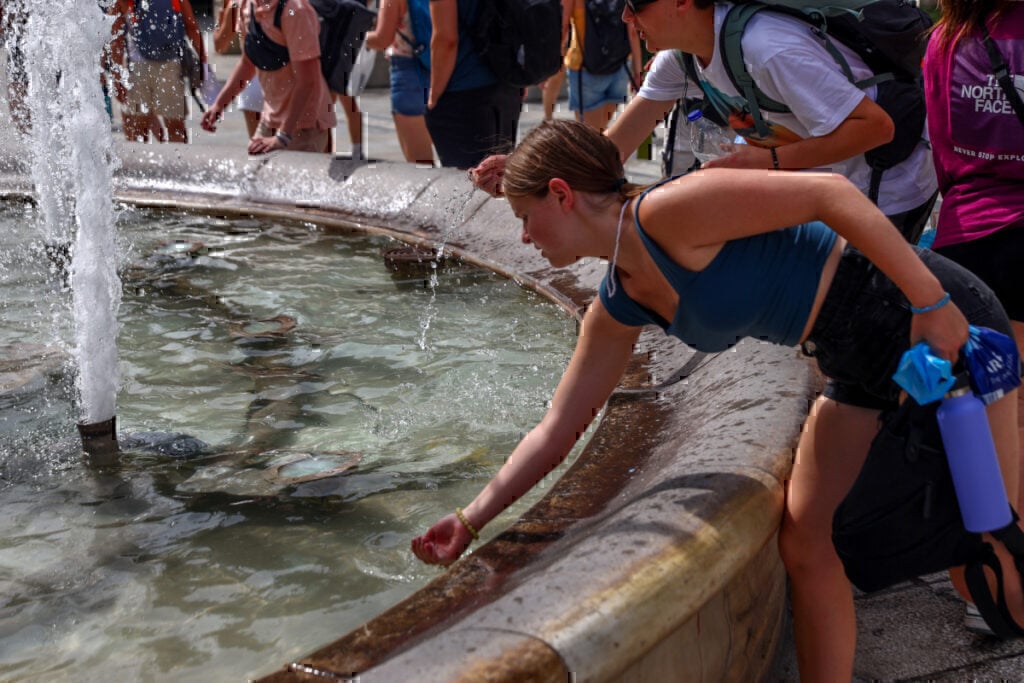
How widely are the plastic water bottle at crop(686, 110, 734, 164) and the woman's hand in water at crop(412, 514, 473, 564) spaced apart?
136 cm

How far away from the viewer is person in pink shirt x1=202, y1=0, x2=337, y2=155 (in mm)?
5562

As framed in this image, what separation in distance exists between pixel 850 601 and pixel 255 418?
1850 mm

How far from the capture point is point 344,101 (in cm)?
677

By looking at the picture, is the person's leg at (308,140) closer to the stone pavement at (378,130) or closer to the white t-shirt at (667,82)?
the stone pavement at (378,130)

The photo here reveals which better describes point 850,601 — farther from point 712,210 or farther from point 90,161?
point 90,161

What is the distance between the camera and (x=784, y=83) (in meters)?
2.41

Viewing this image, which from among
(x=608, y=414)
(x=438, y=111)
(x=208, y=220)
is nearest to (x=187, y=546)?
(x=608, y=414)

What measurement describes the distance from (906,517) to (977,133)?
993 mm

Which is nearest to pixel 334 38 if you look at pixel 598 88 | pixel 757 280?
pixel 598 88

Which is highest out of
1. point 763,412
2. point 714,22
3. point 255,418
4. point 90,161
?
point 714,22

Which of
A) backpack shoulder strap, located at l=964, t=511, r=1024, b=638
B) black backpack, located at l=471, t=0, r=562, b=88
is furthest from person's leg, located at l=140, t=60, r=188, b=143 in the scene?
backpack shoulder strap, located at l=964, t=511, r=1024, b=638

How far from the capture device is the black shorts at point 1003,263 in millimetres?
2463

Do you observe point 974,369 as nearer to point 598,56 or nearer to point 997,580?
point 997,580

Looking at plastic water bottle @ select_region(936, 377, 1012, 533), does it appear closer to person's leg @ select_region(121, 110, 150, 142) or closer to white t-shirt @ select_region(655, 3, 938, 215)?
white t-shirt @ select_region(655, 3, 938, 215)
